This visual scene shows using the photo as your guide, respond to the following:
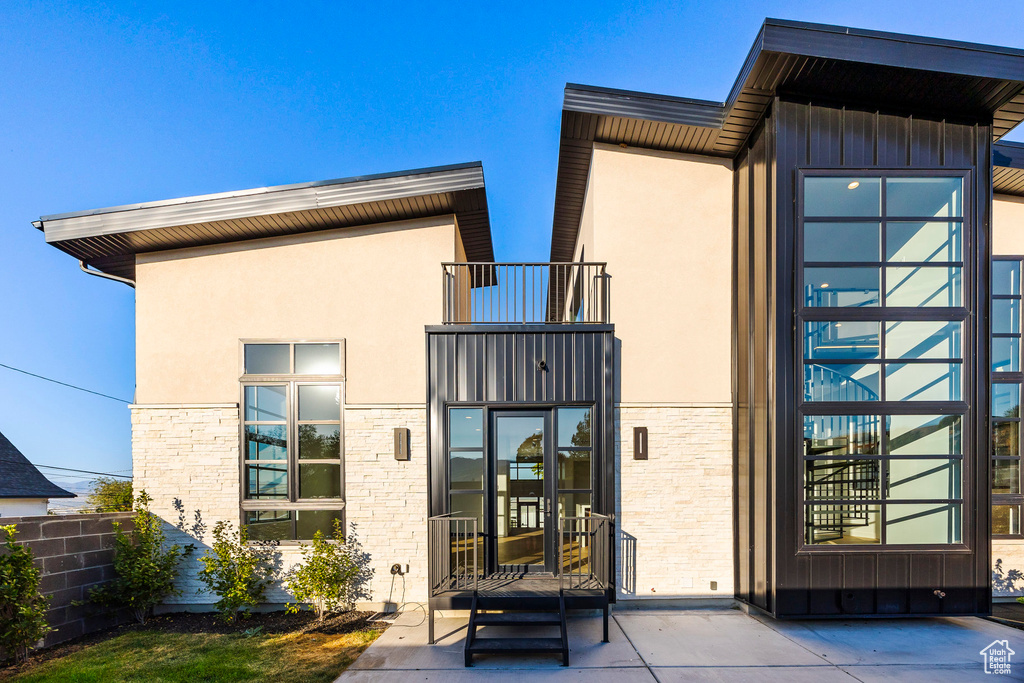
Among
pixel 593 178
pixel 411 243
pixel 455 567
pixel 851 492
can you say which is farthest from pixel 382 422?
pixel 851 492

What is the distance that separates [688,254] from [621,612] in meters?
4.37

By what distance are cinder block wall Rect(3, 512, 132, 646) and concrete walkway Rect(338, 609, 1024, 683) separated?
3.28 metres

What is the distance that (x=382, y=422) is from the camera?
250 inches

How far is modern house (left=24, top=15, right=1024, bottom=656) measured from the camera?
17.7 feet

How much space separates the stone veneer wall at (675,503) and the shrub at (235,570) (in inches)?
166

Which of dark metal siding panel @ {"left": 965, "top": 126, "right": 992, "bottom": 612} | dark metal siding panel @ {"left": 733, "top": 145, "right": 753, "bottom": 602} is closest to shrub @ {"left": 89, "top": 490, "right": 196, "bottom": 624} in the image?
dark metal siding panel @ {"left": 733, "top": 145, "right": 753, "bottom": 602}

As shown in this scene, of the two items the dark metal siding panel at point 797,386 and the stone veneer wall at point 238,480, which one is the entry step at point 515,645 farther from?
the dark metal siding panel at point 797,386

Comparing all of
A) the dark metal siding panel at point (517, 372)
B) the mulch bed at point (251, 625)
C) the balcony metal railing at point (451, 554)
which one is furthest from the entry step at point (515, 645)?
the dark metal siding panel at point (517, 372)

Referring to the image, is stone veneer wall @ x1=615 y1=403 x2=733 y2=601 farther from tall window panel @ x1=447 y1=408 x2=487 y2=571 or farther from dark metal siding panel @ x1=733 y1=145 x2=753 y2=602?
tall window panel @ x1=447 y1=408 x2=487 y2=571

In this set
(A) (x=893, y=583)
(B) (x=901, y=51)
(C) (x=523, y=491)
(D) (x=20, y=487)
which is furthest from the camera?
(D) (x=20, y=487)

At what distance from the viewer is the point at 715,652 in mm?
4871

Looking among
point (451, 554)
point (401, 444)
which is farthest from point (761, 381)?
point (401, 444)

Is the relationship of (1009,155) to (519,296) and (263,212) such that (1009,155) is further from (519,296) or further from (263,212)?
(263,212)

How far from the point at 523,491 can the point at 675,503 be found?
1.82 m
